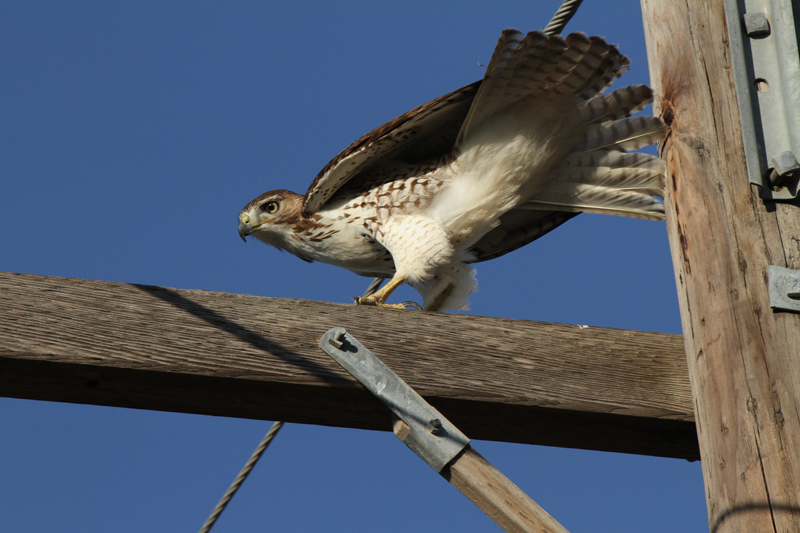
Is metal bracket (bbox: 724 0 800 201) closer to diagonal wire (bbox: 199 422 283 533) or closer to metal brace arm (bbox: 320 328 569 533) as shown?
metal brace arm (bbox: 320 328 569 533)

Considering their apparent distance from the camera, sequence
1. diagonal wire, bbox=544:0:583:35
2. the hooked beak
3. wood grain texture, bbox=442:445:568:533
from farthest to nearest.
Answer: the hooked beak
diagonal wire, bbox=544:0:583:35
wood grain texture, bbox=442:445:568:533

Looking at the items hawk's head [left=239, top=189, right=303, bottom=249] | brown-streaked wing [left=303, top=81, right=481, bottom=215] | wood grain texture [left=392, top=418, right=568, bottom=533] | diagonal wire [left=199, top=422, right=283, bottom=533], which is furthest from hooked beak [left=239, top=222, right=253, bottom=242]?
wood grain texture [left=392, top=418, right=568, bottom=533]

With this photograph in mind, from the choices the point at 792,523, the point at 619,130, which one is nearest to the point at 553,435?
the point at 792,523

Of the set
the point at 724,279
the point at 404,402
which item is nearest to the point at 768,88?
the point at 724,279

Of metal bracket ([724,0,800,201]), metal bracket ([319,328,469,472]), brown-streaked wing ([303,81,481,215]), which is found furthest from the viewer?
brown-streaked wing ([303,81,481,215])

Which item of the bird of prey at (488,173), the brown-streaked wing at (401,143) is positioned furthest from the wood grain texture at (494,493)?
the brown-streaked wing at (401,143)

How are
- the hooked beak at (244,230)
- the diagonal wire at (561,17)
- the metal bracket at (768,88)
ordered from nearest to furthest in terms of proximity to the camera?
the metal bracket at (768,88) < the diagonal wire at (561,17) < the hooked beak at (244,230)

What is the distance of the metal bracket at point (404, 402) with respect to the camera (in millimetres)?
1827

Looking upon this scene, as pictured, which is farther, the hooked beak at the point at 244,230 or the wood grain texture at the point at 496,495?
the hooked beak at the point at 244,230

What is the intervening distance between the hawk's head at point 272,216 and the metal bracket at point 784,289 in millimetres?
2645

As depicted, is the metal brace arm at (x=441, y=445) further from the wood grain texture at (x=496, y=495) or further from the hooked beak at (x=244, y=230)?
the hooked beak at (x=244, y=230)

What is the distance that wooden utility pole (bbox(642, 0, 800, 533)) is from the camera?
69.4 inches

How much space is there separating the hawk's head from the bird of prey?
0.15 m

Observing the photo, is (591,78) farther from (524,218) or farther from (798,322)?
(798,322)
